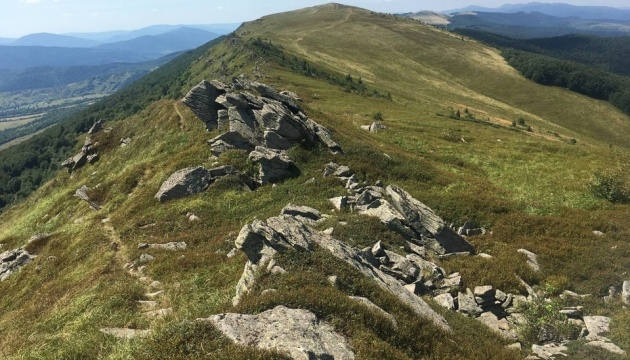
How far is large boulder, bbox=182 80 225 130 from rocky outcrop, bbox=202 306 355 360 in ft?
101

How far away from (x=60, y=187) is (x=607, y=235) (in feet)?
201

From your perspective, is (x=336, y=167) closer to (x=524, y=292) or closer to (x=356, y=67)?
(x=524, y=292)

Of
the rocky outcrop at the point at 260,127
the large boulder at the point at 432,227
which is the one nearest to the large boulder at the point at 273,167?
the rocky outcrop at the point at 260,127

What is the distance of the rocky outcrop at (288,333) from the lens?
920 cm

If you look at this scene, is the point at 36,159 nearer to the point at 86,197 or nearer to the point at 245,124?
the point at 86,197

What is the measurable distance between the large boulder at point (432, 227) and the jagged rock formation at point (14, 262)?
27916 millimetres

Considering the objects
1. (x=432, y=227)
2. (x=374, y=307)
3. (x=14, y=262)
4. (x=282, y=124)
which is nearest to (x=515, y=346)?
(x=374, y=307)

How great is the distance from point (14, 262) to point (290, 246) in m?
26.9

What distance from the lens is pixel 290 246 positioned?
48.5 ft

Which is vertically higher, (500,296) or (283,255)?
(283,255)

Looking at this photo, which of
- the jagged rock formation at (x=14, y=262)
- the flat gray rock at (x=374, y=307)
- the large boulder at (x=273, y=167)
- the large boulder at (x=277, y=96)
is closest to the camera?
the flat gray rock at (x=374, y=307)

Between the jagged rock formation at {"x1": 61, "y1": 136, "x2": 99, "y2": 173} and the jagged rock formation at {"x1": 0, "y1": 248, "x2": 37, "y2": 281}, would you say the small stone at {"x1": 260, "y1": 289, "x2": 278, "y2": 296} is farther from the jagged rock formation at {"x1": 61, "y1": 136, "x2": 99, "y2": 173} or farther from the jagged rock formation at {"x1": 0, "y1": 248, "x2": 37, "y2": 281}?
the jagged rock formation at {"x1": 61, "y1": 136, "x2": 99, "y2": 173}

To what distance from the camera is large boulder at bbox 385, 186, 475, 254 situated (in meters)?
21.9

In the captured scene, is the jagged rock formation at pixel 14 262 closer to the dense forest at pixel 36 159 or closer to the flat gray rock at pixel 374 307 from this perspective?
the flat gray rock at pixel 374 307
